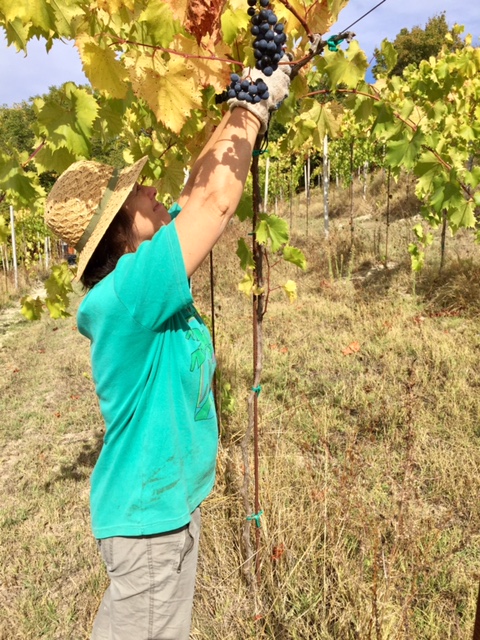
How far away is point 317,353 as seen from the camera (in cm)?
460

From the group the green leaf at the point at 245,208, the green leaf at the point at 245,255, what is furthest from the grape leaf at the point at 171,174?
the green leaf at the point at 245,255

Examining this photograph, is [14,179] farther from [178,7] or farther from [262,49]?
[262,49]

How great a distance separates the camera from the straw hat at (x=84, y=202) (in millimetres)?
1266

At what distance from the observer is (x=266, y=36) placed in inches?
42.4

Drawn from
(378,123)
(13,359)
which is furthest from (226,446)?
(13,359)

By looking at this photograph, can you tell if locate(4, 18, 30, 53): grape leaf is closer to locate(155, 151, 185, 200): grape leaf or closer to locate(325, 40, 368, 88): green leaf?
locate(325, 40, 368, 88): green leaf

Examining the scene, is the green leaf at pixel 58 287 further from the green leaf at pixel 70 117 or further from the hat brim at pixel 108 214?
the hat brim at pixel 108 214

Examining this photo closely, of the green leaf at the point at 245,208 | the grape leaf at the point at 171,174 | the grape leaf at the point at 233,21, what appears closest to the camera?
the grape leaf at the point at 233,21

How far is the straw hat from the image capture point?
1266mm

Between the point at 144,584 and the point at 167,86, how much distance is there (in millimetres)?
1329

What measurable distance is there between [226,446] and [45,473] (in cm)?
129

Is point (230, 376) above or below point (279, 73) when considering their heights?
below

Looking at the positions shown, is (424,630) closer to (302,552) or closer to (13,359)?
(302,552)

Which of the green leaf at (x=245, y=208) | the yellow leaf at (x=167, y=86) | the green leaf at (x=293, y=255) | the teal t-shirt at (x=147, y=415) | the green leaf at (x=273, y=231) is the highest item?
the yellow leaf at (x=167, y=86)
